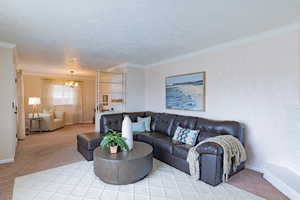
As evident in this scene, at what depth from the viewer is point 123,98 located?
5117 mm

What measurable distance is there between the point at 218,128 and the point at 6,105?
169 inches

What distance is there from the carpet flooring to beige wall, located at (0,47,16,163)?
0.28 metres

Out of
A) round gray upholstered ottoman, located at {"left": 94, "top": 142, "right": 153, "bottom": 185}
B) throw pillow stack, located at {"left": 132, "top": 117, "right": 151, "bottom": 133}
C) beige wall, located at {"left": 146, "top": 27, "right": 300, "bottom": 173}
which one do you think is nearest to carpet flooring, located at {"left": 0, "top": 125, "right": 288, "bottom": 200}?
beige wall, located at {"left": 146, "top": 27, "right": 300, "bottom": 173}

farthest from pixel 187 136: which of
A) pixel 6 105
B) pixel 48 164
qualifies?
pixel 6 105

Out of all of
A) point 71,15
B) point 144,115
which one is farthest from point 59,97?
point 71,15

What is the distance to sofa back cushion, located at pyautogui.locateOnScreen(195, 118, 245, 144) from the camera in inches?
109

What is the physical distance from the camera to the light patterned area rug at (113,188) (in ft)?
6.75

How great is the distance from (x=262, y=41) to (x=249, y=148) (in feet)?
6.39

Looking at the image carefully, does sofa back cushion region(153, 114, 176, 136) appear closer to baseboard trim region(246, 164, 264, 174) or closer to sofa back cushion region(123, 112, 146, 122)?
sofa back cushion region(123, 112, 146, 122)

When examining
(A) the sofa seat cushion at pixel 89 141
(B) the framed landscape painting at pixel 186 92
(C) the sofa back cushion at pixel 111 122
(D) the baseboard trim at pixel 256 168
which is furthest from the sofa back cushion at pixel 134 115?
(D) the baseboard trim at pixel 256 168

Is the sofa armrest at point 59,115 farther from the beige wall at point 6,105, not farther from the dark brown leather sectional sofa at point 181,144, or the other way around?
the dark brown leather sectional sofa at point 181,144

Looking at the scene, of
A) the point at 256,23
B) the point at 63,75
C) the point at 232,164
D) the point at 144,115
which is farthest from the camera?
the point at 63,75

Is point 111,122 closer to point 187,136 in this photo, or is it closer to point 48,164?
point 48,164

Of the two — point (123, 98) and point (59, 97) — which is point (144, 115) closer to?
point (123, 98)
